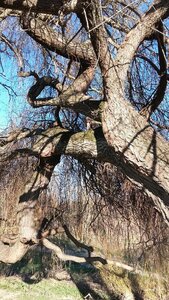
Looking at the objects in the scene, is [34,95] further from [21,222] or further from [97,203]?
[97,203]

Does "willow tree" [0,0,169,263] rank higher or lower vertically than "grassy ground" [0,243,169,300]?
higher

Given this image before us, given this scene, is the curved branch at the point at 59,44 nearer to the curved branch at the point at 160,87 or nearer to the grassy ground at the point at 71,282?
the curved branch at the point at 160,87

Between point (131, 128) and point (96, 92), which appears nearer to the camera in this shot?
point (131, 128)

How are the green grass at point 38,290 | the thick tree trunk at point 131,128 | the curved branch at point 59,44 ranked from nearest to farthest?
the thick tree trunk at point 131,128
the curved branch at point 59,44
the green grass at point 38,290

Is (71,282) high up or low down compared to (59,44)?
down

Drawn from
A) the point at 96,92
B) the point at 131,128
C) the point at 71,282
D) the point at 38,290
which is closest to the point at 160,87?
the point at 96,92

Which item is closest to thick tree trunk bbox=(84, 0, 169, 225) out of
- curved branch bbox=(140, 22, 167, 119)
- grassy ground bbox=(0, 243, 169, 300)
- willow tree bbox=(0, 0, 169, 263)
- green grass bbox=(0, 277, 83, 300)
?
willow tree bbox=(0, 0, 169, 263)

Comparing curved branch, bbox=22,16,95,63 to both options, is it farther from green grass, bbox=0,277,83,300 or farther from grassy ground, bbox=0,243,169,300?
green grass, bbox=0,277,83,300

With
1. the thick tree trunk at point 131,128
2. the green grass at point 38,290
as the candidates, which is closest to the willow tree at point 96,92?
the thick tree trunk at point 131,128

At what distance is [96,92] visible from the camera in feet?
18.6

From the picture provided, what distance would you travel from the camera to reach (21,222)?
5.15 metres

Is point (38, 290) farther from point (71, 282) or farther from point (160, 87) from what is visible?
point (160, 87)

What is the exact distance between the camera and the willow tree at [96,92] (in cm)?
353

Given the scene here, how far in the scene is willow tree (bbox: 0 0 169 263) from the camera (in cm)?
353
